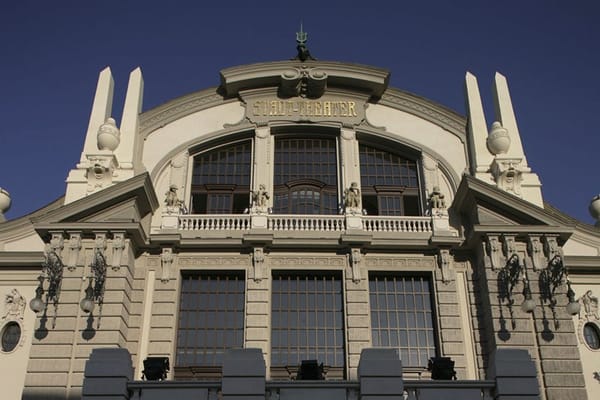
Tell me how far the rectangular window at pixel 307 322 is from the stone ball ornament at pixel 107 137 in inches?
310

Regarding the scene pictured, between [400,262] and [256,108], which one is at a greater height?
[256,108]

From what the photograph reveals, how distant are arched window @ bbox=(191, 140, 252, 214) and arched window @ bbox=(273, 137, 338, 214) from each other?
1.26m

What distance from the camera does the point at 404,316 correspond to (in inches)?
965

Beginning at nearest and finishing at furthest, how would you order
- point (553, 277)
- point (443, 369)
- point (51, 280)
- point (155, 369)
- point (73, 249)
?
1. point (443, 369)
2. point (155, 369)
3. point (51, 280)
4. point (553, 277)
5. point (73, 249)

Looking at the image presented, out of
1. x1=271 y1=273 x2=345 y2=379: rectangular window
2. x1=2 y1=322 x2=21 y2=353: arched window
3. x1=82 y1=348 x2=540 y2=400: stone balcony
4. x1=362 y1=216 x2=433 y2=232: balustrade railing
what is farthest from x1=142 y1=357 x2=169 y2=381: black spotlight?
x1=362 y1=216 x2=433 y2=232: balustrade railing

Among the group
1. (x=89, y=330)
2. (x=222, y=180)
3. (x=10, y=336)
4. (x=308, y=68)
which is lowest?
(x=89, y=330)

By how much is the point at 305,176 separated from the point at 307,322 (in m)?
6.33

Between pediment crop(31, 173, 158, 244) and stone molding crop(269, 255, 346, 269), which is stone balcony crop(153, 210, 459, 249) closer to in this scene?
stone molding crop(269, 255, 346, 269)

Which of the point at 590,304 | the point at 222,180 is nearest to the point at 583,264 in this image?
the point at 590,304

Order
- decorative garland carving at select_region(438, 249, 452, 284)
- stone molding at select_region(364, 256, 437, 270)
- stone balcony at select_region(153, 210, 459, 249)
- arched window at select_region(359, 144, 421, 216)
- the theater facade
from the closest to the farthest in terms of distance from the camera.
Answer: the theater facade, decorative garland carving at select_region(438, 249, 452, 284), stone balcony at select_region(153, 210, 459, 249), stone molding at select_region(364, 256, 437, 270), arched window at select_region(359, 144, 421, 216)

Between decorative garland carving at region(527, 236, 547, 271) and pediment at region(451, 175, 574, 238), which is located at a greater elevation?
pediment at region(451, 175, 574, 238)

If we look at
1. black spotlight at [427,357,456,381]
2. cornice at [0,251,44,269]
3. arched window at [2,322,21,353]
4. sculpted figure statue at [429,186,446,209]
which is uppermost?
sculpted figure statue at [429,186,446,209]

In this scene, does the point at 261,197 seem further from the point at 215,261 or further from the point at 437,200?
the point at 437,200

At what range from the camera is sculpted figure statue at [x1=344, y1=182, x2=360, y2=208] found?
2627 cm
